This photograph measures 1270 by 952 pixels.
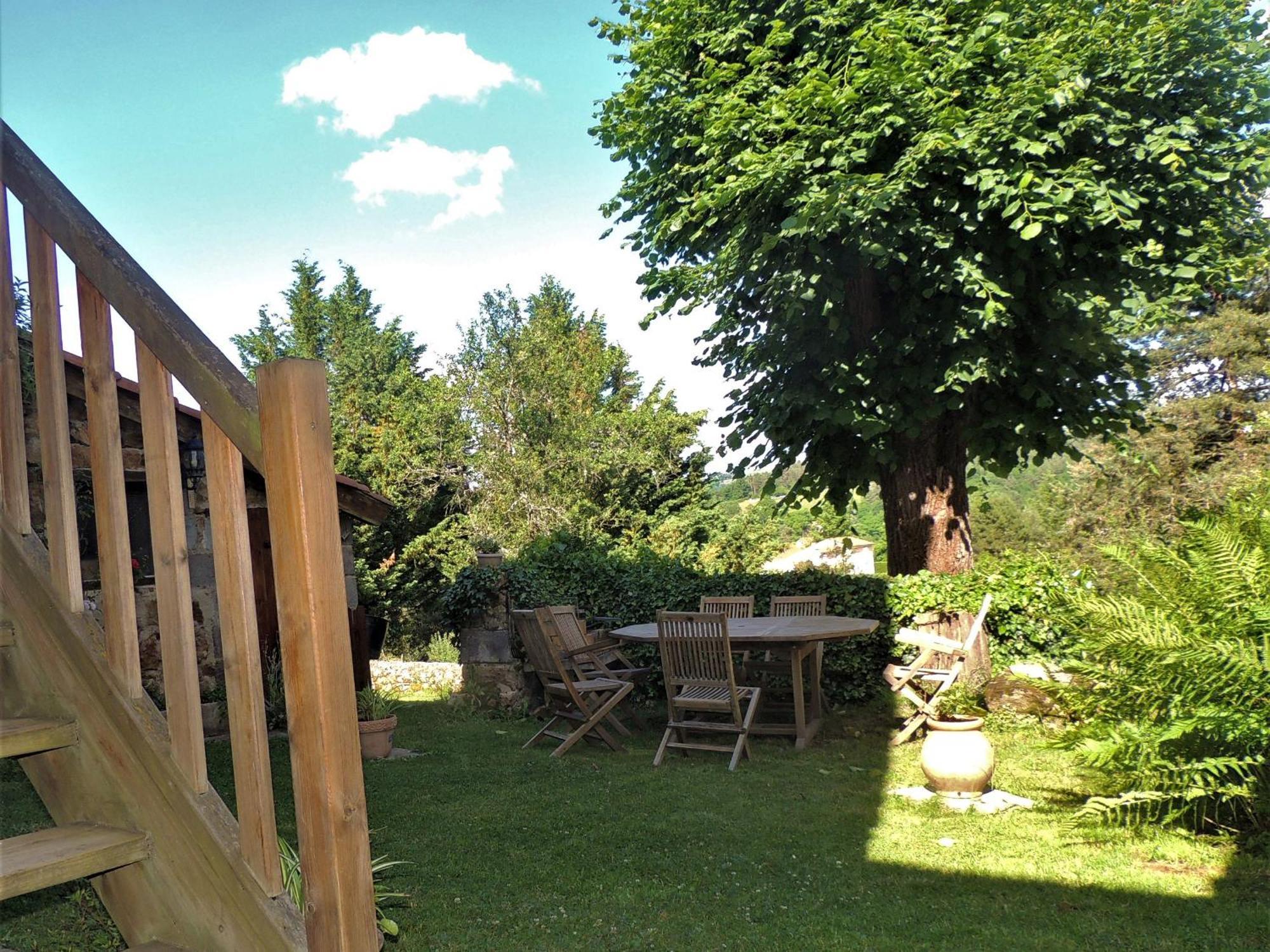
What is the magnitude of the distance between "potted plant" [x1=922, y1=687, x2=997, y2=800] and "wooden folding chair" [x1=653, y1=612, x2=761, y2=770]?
1.50 m

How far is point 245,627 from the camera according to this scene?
65.4 inches

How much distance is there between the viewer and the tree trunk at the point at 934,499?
8633 mm

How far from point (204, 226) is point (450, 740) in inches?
Answer: 325

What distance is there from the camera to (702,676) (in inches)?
269

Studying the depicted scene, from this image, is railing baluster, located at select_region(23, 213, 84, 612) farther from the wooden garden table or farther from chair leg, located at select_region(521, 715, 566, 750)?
chair leg, located at select_region(521, 715, 566, 750)

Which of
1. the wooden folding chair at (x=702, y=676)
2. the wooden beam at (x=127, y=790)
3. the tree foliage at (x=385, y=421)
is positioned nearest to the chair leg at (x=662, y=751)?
the wooden folding chair at (x=702, y=676)

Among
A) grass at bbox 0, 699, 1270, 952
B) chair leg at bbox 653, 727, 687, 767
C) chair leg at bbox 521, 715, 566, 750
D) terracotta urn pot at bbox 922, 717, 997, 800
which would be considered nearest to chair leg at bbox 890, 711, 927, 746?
grass at bbox 0, 699, 1270, 952

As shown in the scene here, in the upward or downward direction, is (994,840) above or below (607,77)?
below

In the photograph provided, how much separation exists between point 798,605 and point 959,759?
3.25 m

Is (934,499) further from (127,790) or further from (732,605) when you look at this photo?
(127,790)

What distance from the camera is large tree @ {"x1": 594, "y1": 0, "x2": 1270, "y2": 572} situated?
23.1 feet

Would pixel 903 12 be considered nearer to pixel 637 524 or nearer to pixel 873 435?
pixel 873 435

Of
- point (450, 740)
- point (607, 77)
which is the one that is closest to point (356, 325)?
point (607, 77)

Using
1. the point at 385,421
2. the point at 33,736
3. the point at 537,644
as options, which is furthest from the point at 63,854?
the point at 385,421
